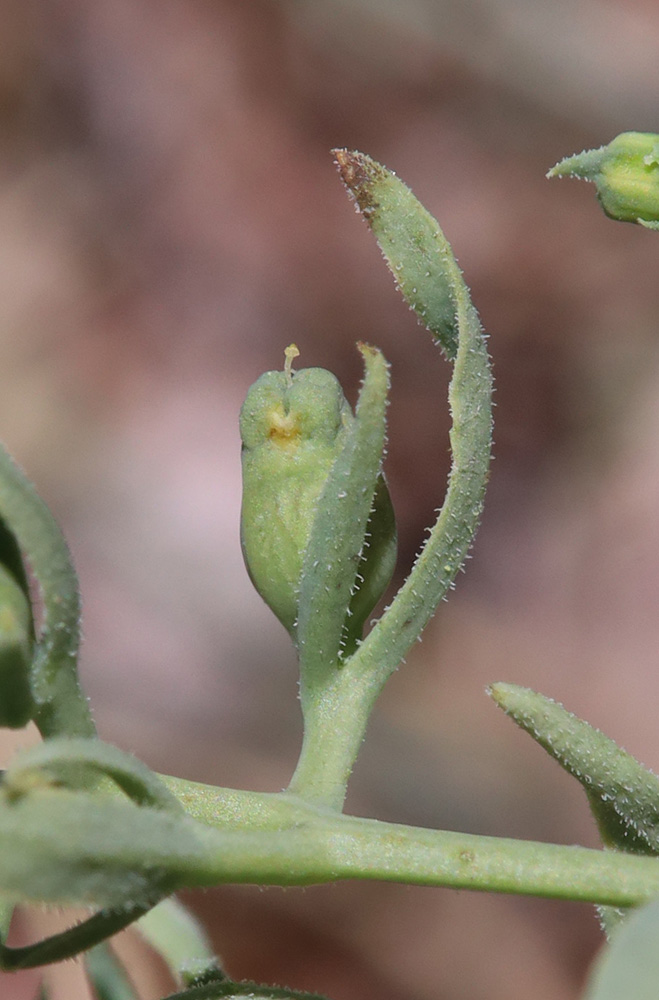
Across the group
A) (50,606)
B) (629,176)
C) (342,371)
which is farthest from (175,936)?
(342,371)

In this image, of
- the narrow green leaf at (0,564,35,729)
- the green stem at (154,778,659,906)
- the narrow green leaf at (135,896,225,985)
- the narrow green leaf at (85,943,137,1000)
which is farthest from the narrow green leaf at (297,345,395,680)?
the narrow green leaf at (85,943,137,1000)

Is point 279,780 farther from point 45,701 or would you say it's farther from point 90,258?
point 45,701

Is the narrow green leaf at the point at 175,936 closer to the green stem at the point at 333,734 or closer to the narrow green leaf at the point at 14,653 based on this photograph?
the green stem at the point at 333,734

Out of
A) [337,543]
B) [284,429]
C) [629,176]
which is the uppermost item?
[629,176]

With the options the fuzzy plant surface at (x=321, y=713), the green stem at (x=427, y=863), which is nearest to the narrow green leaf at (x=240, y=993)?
the fuzzy plant surface at (x=321, y=713)

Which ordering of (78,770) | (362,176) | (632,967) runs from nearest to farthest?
1. (632,967)
2. (78,770)
3. (362,176)

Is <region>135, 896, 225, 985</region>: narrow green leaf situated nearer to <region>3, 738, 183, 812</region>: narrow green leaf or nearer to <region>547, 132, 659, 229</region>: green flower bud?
<region>3, 738, 183, 812</region>: narrow green leaf

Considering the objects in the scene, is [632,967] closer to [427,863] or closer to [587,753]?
[427,863]
